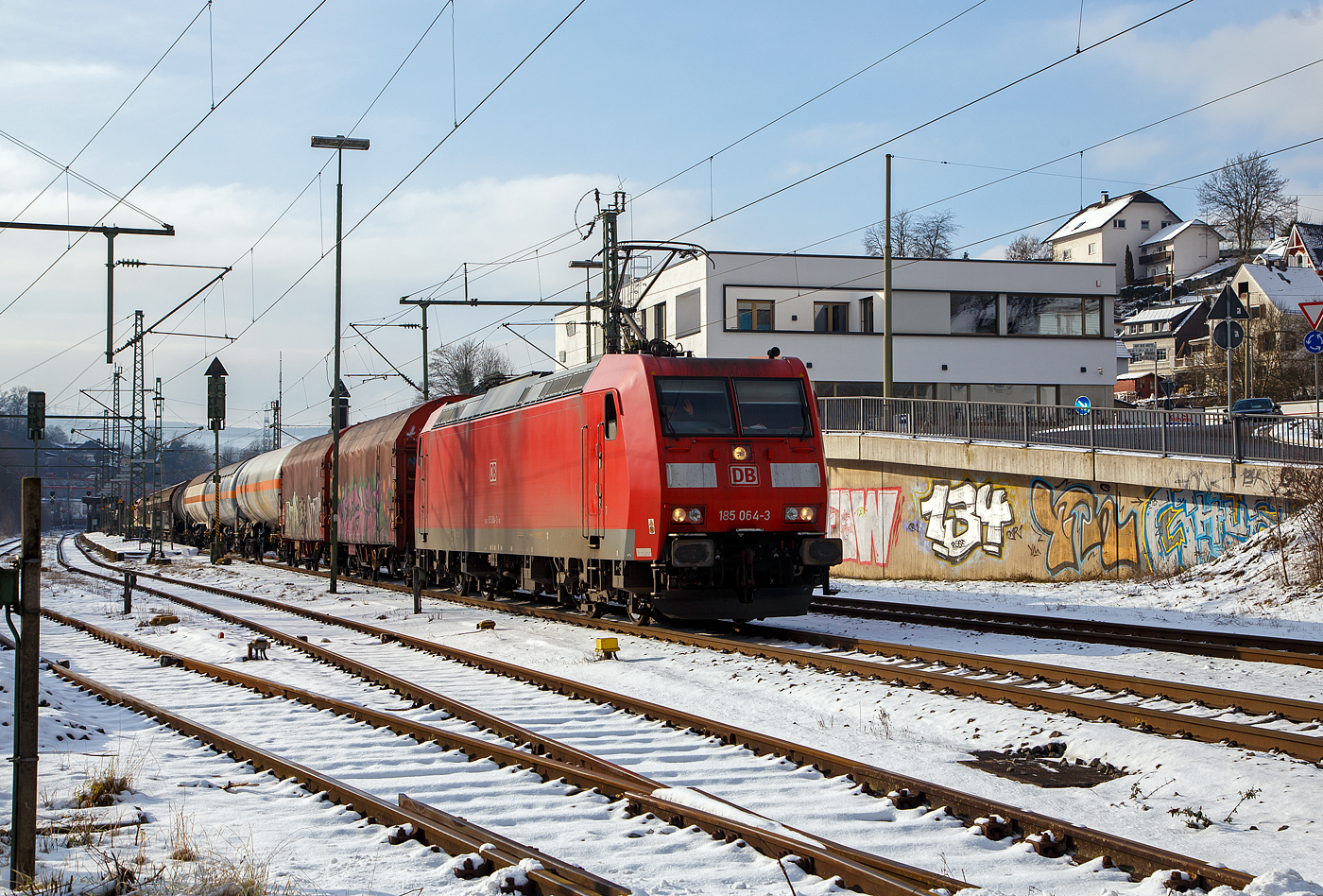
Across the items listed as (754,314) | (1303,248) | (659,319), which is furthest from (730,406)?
(1303,248)

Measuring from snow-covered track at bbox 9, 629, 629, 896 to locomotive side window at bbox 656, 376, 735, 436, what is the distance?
6.92 m

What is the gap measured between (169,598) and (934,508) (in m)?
17.0

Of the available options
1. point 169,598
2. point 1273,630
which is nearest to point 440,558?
point 169,598

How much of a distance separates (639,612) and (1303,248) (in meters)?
87.5

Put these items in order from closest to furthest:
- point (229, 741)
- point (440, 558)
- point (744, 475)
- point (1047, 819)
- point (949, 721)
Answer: point (1047, 819) → point (229, 741) → point (949, 721) → point (744, 475) → point (440, 558)

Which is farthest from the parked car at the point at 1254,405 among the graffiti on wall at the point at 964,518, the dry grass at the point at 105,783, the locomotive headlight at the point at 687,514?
the dry grass at the point at 105,783

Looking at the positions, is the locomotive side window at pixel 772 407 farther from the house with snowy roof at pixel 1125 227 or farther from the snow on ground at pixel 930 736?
the house with snowy roof at pixel 1125 227

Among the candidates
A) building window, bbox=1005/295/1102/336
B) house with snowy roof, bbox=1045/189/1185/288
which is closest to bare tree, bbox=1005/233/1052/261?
house with snowy roof, bbox=1045/189/1185/288

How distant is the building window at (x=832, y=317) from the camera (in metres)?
46.6

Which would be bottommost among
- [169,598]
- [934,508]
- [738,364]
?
[169,598]

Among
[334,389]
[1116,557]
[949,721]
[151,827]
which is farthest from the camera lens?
[334,389]

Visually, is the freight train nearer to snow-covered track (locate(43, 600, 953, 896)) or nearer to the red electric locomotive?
the red electric locomotive

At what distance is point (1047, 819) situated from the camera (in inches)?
225

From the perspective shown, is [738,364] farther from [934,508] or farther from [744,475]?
[934,508]
